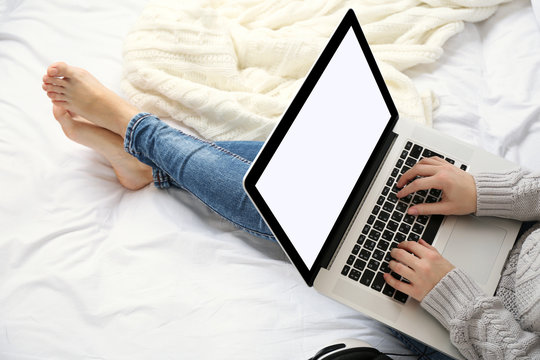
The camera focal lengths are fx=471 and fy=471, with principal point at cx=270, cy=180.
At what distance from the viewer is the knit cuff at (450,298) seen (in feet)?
2.49

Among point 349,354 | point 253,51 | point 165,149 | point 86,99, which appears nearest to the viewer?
point 349,354

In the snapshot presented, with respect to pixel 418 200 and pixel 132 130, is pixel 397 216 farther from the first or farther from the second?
pixel 132 130

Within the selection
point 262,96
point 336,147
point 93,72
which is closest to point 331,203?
point 336,147

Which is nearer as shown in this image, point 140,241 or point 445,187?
point 445,187

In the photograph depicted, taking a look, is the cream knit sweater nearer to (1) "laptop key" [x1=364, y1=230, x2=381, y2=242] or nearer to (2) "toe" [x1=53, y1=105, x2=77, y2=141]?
(1) "laptop key" [x1=364, y1=230, x2=381, y2=242]

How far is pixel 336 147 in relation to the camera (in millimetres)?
792

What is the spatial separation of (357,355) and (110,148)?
681 mm

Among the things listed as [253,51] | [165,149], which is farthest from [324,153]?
[253,51]

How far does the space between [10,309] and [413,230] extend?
0.76 metres

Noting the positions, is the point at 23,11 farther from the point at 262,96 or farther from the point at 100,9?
the point at 262,96

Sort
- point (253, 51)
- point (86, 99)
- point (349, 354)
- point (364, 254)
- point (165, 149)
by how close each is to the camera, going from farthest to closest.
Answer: point (253, 51)
point (86, 99)
point (165, 149)
point (364, 254)
point (349, 354)

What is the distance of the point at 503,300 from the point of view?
822mm

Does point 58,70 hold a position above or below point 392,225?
above

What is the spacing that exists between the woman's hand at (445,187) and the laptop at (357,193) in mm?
22
